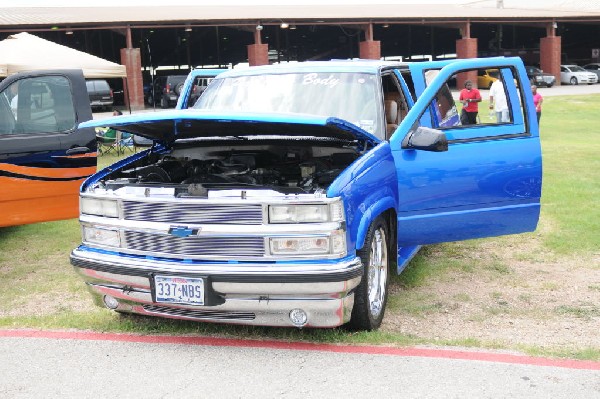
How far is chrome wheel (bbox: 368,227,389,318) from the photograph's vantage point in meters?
4.82

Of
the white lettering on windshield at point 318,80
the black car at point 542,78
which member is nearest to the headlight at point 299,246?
the white lettering on windshield at point 318,80

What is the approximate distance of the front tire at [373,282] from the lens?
4512 mm

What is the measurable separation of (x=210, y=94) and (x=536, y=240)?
3757 millimetres

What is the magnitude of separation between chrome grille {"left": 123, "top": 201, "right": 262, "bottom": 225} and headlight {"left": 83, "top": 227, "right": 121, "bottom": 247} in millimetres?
170

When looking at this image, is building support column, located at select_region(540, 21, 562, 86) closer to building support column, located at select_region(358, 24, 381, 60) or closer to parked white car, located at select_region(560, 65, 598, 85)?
parked white car, located at select_region(560, 65, 598, 85)

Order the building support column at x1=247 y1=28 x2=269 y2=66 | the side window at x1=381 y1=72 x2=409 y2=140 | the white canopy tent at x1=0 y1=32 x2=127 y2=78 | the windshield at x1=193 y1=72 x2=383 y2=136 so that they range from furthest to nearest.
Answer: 1. the building support column at x1=247 y1=28 x2=269 y2=66
2. the white canopy tent at x1=0 y1=32 x2=127 y2=78
3. the side window at x1=381 y1=72 x2=409 y2=140
4. the windshield at x1=193 y1=72 x2=383 y2=136

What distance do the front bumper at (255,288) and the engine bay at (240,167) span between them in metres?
0.59

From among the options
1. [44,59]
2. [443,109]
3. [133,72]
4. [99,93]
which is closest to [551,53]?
[133,72]

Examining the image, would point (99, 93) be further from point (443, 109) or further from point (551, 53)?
point (551, 53)

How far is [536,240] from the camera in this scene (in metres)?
7.37

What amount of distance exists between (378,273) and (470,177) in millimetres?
1088

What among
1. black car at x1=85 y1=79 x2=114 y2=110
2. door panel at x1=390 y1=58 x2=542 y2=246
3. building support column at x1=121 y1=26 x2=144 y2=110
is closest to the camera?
door panel at x1=390 y1=58 x2=542 y2=246

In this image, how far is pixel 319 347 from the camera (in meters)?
4.54

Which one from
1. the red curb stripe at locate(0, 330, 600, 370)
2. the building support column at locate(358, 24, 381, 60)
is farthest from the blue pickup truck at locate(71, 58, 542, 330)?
the building support column at locate(358, 24, 381, 60)
